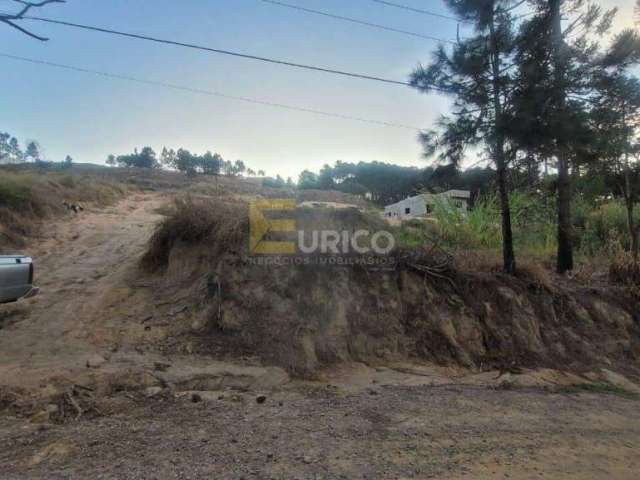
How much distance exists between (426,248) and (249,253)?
10.1ft

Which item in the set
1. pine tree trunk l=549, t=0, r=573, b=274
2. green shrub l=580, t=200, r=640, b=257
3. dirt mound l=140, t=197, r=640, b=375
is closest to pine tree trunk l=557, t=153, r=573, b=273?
pine tree trunk l=549, t=0, r=573, b=274

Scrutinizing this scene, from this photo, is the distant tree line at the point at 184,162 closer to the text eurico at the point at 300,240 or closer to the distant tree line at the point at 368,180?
the distant tree line at the point at 368,180

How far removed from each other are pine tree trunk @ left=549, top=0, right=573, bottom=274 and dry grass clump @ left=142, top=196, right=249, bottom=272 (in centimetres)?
506

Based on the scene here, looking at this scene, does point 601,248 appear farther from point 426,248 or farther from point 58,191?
point 58,191

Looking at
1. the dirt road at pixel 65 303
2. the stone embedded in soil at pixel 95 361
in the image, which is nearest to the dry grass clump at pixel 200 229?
the dirt road at pixel 65 303

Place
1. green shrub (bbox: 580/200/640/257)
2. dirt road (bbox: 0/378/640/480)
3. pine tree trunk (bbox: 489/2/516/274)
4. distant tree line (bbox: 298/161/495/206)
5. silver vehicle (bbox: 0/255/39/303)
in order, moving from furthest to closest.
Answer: distant tree line (bbox: 298/161/495/206) → green shrub (bbox: 580/200/640/257) → pine tree trunk (bbox: 489/2/516/274) → silver vehicle (bbox: 0/255/39/303) → dirt road (bbox: 0/378/640/480)

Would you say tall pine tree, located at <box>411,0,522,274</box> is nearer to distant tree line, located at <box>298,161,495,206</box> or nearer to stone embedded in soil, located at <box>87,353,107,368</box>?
stone embedded in soil, located at <box>87,353,107,368</box>

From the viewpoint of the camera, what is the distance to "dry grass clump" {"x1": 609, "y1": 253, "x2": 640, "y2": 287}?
7.91m

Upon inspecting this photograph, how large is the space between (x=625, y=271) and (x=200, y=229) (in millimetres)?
8829

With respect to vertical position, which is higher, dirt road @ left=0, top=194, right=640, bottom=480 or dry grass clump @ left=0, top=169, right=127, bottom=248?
dry grass clump @ left=0, top=169, right=127, bottom=248

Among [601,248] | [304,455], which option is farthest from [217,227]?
[601,248]
